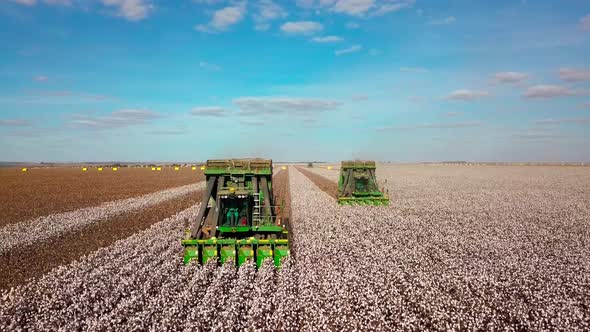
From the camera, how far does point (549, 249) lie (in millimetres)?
16266

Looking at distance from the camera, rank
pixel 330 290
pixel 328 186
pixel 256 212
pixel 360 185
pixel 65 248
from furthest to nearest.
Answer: pixel 328 186 → pixel 360 185 → pixel 65 248 → pixel 256 212 → pixel 330 290

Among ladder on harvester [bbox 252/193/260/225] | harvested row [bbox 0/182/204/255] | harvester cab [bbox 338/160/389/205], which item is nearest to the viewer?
ladder on harvester [bbox 252/193/260/225]

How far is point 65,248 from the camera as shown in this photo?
55.4ft

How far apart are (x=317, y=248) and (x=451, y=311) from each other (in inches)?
260

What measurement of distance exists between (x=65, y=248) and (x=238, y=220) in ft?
26.6

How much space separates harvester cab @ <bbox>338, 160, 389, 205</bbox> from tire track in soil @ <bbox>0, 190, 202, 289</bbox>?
1320 cm

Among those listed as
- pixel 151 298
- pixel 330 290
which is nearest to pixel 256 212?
pixel 330 290

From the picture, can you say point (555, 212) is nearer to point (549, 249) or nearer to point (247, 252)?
point (549, 249)

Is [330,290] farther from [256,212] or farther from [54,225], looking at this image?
[54,225]

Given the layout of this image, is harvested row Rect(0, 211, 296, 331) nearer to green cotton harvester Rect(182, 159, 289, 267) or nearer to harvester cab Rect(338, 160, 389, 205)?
green cotton harvester Rect(182, 159, 289, 267)

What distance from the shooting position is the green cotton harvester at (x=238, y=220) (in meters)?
13.3

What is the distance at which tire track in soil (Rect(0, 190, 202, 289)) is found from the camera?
13.3m

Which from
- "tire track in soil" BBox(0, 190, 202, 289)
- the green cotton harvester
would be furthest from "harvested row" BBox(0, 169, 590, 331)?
"tire track in soil" BBox(0, 190, 202, 289)

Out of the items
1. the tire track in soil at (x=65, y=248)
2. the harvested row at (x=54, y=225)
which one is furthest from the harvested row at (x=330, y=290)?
the harvested row at (x=54, y=225)
